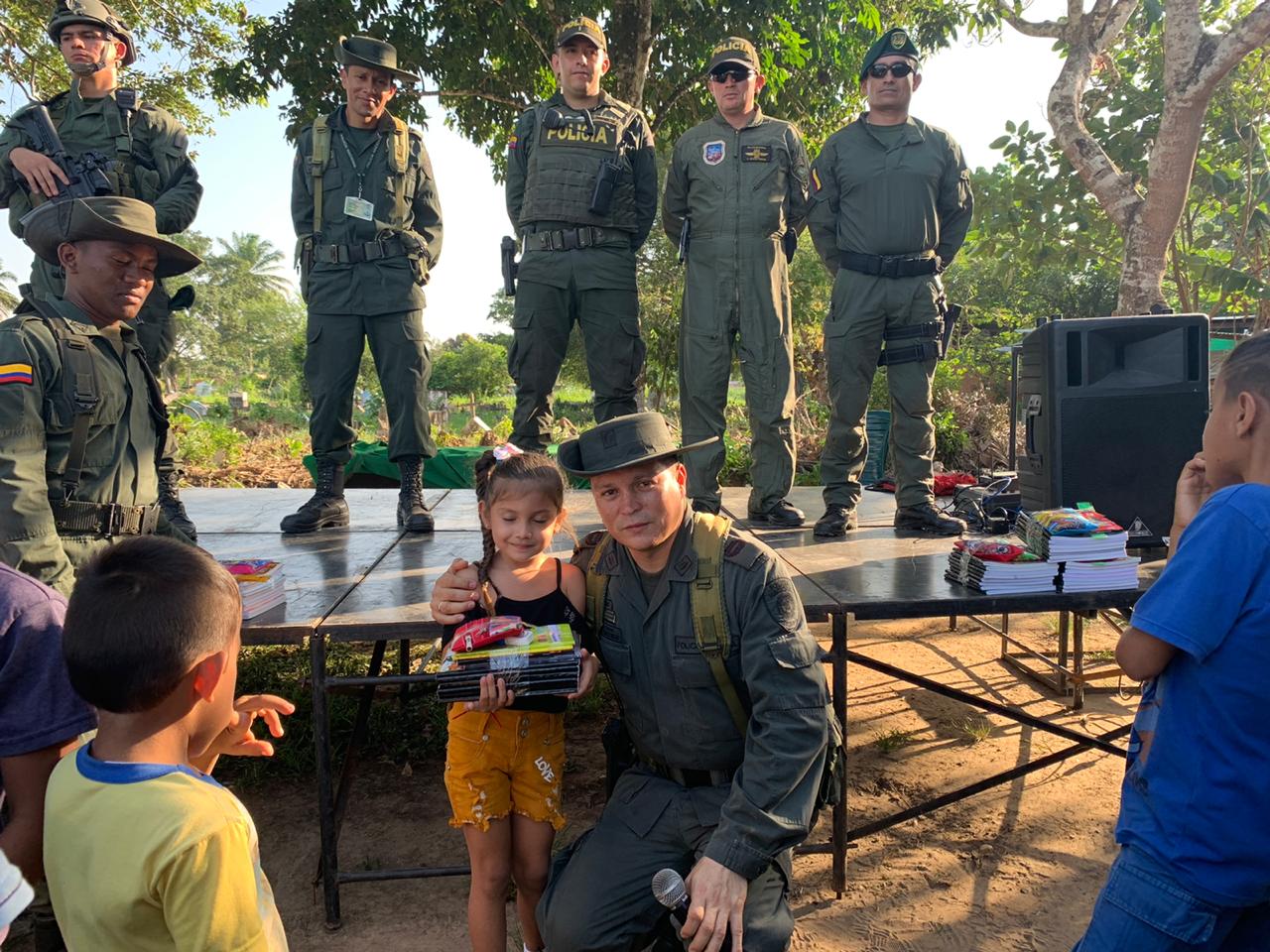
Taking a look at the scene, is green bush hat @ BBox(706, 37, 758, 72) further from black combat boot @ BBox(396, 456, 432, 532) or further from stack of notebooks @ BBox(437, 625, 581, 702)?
stack of notebooks @ BBox(437, 625, 581, 702)

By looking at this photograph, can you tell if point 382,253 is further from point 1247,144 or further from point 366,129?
point 1247,144

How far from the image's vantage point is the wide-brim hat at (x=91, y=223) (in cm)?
255

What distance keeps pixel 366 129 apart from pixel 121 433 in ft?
7.84

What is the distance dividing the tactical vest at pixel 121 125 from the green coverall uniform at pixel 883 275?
3.48 m

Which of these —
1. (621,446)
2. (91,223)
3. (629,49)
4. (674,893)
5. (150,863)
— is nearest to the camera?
(150,863)

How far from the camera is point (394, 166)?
4.48 metres

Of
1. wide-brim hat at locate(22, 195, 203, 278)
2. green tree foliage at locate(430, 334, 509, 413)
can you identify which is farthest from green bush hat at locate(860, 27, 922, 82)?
green tree foliage at locate(430, 334, 509, 413)

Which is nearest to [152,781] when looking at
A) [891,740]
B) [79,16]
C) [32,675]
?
[32,675]

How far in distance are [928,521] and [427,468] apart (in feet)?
17.9

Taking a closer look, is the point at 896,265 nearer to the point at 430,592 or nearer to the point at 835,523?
the point at 835,523

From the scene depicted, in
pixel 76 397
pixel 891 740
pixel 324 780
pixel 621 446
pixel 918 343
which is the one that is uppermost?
pixel 918 343

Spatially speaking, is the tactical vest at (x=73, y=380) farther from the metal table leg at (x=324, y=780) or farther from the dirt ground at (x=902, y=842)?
the dirt ground at (x=902, y=842)

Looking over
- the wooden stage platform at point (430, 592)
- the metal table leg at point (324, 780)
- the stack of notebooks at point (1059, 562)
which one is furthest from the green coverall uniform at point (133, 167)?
the stack of notebooks at point (1059, 562)

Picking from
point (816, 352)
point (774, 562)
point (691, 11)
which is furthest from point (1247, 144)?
point (774, 562)
